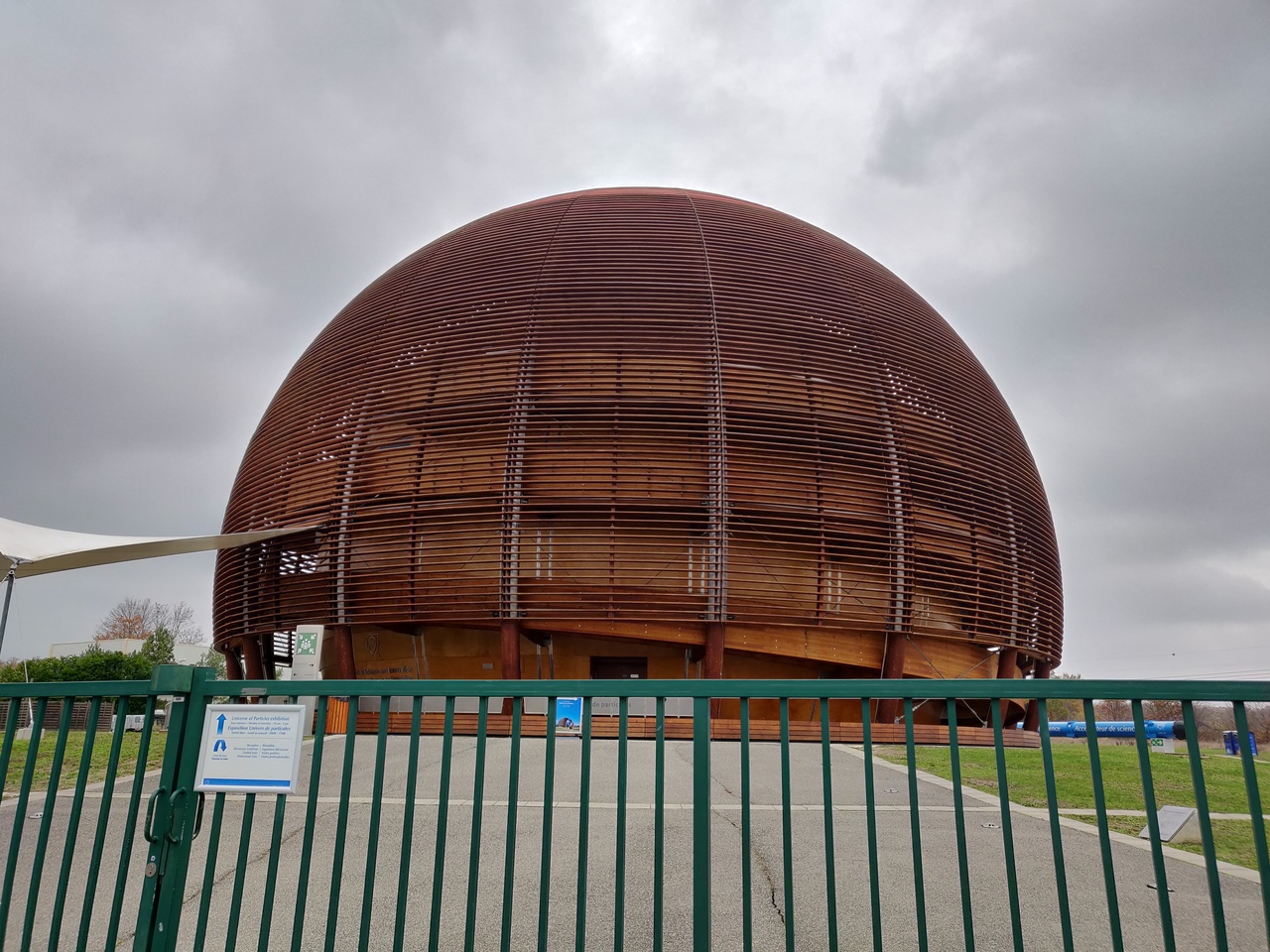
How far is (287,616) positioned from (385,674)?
237cm

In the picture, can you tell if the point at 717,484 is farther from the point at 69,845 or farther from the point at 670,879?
the point at 69,845

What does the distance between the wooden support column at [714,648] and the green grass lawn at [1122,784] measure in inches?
113

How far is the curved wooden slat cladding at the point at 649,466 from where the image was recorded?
15.0 meters

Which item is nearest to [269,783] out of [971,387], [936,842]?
[936,842]

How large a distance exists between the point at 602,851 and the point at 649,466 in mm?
9680

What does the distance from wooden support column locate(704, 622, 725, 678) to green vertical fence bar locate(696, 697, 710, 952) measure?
460 inches

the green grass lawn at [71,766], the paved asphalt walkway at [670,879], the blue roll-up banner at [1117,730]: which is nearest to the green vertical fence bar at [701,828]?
the paved asphalt walkway at [670,879]

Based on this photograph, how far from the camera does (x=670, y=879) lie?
17.2 ft

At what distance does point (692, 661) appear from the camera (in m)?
16.4

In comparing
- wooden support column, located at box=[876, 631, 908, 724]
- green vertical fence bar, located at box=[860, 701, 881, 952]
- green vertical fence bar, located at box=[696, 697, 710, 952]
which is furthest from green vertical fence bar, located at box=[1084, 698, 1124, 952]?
wooden support column, located at box=[876, 631, 908, 724]

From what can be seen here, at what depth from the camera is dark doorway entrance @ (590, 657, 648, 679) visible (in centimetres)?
1672

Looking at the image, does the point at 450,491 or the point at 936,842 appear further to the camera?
the point at 450,491

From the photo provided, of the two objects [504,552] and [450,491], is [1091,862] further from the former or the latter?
[450,491]

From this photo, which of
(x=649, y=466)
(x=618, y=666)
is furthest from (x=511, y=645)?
(x=649, y=466)
